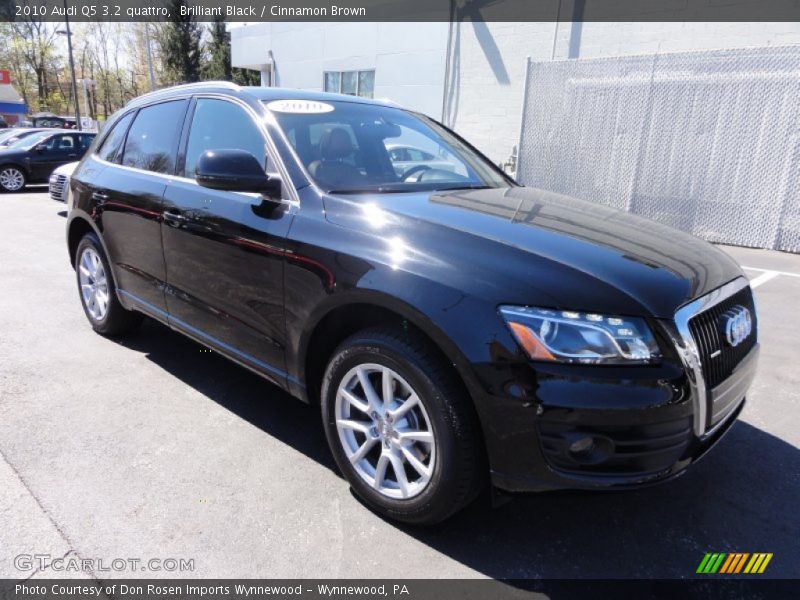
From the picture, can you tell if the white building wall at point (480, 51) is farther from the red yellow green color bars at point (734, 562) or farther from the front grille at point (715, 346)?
the red yellow green color bars at point (734, 562)

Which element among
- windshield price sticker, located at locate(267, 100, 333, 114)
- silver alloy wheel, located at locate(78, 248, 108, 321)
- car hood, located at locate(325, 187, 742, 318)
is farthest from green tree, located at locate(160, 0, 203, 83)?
car hood, located at locate(325, 187, 742, 318)

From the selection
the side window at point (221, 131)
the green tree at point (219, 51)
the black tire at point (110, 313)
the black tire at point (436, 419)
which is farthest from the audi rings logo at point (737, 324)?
the green tree at point (219, 51)

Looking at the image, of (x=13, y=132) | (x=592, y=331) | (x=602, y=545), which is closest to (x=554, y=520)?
(x=602, y=545)

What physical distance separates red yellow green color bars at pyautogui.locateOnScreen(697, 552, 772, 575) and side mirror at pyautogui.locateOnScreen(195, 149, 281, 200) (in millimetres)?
2459

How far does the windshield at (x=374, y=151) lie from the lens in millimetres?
2828

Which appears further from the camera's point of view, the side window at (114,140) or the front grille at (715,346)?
the side window at (114,140)

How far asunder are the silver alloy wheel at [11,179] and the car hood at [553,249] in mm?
15014

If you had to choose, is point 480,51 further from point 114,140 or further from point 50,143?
point 114,140

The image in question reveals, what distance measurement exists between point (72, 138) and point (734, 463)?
16.5 m

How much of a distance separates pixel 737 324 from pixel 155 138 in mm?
3508

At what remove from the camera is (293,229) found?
2582 mm

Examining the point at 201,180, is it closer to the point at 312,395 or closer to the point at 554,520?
the point at 312,395

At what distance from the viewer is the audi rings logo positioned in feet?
7.37

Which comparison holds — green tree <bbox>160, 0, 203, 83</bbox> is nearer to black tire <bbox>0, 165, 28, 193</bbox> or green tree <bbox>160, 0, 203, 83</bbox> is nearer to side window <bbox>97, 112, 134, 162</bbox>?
black tire <bbox>0, 165, 28, 193</bbox>
